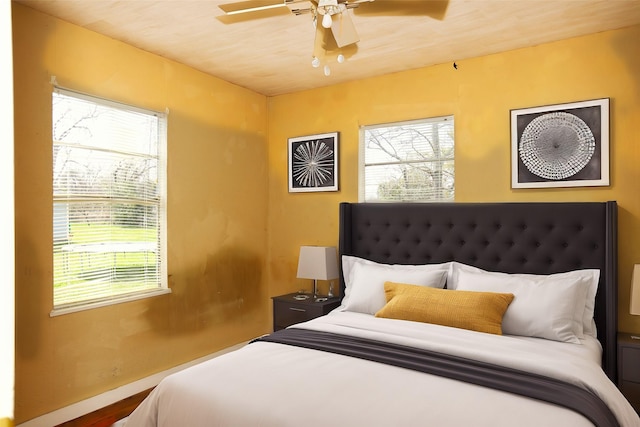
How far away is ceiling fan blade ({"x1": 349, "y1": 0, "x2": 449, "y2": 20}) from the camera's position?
2.48m

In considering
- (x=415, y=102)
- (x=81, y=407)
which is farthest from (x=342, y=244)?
(x=81, y=407)

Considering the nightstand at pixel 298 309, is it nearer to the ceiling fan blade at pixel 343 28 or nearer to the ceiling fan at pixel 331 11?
the ceiling fan at pixel 331 11

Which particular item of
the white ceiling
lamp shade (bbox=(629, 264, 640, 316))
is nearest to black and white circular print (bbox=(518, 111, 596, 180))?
the white ceiling

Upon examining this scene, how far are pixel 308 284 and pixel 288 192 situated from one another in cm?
95

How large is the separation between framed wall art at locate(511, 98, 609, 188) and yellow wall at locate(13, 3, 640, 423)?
73 mm

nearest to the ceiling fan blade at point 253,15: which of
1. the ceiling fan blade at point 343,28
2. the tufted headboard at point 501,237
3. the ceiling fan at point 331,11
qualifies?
the ceiling fan at point 331,11

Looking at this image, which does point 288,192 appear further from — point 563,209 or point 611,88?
point 611,88

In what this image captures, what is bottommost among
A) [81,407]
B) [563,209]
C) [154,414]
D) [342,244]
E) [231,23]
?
[81,407]

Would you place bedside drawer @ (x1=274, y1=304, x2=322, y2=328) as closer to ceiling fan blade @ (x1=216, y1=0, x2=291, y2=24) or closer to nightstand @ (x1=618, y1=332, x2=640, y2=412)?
nightstand @ (x1=618, y1=332, x2=640, y2=412)

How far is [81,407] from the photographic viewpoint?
9.92ft

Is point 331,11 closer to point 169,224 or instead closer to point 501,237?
point 501,237

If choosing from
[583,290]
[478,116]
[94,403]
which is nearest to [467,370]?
[583,290]
